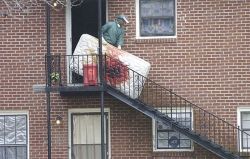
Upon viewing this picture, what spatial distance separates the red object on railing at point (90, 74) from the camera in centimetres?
1659

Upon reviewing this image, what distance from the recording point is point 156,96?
58.5ft

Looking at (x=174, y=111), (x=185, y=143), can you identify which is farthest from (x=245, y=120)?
(x=174, y=111)

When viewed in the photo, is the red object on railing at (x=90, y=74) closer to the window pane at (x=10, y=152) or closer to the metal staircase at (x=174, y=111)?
the metal staircase at (x=174, y=111)

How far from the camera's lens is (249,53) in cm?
1786

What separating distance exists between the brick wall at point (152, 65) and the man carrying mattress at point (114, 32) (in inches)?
16.9

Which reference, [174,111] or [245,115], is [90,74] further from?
[245,115]

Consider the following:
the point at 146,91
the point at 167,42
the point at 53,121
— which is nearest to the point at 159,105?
the point at 146,91

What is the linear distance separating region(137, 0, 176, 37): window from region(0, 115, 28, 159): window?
3.76 meters

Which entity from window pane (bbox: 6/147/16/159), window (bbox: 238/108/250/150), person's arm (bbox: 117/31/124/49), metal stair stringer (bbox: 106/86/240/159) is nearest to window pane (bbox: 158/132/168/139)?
metal stair stringer (bbox: 106/86/240/159)

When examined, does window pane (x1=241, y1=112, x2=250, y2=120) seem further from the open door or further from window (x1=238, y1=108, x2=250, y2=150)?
the open door

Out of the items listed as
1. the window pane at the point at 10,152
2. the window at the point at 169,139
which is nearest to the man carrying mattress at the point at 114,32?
the window at the point at 169,139

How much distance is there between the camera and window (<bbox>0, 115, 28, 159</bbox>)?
1828 cm

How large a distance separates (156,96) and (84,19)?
2905 mm

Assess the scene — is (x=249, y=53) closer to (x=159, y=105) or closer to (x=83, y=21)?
(x=159, y=105)
